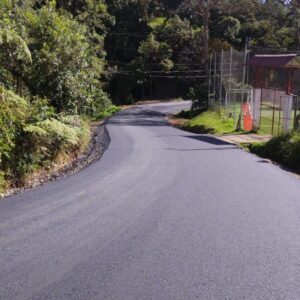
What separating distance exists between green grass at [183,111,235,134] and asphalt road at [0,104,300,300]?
1420cm

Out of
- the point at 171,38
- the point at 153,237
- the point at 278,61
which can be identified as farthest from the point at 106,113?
the point at 153,237

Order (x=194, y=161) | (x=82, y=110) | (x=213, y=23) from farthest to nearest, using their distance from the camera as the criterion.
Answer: (x=213, y=23) < (x=82, y=110) < (x=194, y=161)

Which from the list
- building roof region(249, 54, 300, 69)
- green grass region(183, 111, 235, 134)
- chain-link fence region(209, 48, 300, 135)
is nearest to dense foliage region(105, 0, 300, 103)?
chain-link fence region(209, 48, 300, 135)

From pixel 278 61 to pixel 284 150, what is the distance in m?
19.3

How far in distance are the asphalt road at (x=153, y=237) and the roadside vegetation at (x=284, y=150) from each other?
2758 mm

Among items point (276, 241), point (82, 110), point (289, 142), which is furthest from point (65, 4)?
point (276, 241)

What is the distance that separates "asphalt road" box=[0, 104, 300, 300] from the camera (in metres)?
5.12

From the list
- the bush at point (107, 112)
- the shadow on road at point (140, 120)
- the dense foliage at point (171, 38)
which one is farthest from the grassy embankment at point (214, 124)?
the dense foliage at point (171, 38)

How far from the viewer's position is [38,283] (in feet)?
16.9

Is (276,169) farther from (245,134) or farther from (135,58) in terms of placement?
(135,58)

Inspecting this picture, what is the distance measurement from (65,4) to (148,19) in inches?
768

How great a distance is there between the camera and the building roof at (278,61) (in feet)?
106

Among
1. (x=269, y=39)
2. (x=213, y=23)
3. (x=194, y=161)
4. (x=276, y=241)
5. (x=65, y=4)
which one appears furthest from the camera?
(x=213, y=23)

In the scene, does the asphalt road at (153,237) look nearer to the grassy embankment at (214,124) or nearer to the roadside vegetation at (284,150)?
the roadside vegetation at (284,150)
